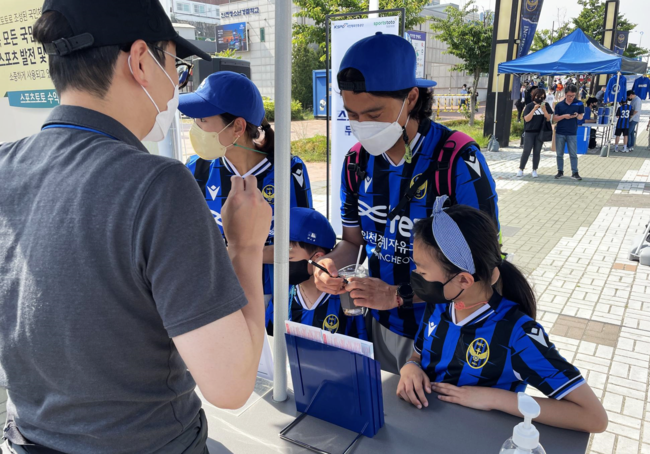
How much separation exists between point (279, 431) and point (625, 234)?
21.3 ft

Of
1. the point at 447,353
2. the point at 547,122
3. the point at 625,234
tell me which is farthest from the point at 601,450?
the point at 547,122

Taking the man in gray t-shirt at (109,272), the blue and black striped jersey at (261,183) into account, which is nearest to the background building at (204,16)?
the blue and black striped jersey at (261,183)

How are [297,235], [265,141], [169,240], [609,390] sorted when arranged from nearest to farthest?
[169,240] < [297,235] < [265,141] < [609,390]

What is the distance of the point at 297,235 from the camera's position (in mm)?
2043

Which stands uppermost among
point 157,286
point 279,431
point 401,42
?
point 401,42

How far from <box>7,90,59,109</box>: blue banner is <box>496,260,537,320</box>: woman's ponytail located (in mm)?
3247

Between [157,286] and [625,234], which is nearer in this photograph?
[157,286]

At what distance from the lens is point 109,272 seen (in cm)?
67

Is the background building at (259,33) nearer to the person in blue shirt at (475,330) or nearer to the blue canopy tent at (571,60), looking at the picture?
the blue canopy tent at (571,60)

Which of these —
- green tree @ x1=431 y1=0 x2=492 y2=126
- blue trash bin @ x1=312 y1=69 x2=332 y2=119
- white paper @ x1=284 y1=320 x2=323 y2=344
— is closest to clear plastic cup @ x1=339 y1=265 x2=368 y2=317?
white paper @ x1=284 y1=320 x2=323 y2=344

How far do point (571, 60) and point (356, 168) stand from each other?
9608mm

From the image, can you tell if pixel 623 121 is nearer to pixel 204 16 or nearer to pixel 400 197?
pixel 400 197

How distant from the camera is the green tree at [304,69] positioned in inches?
1068

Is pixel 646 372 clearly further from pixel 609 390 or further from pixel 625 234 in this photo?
pixel 625 234
